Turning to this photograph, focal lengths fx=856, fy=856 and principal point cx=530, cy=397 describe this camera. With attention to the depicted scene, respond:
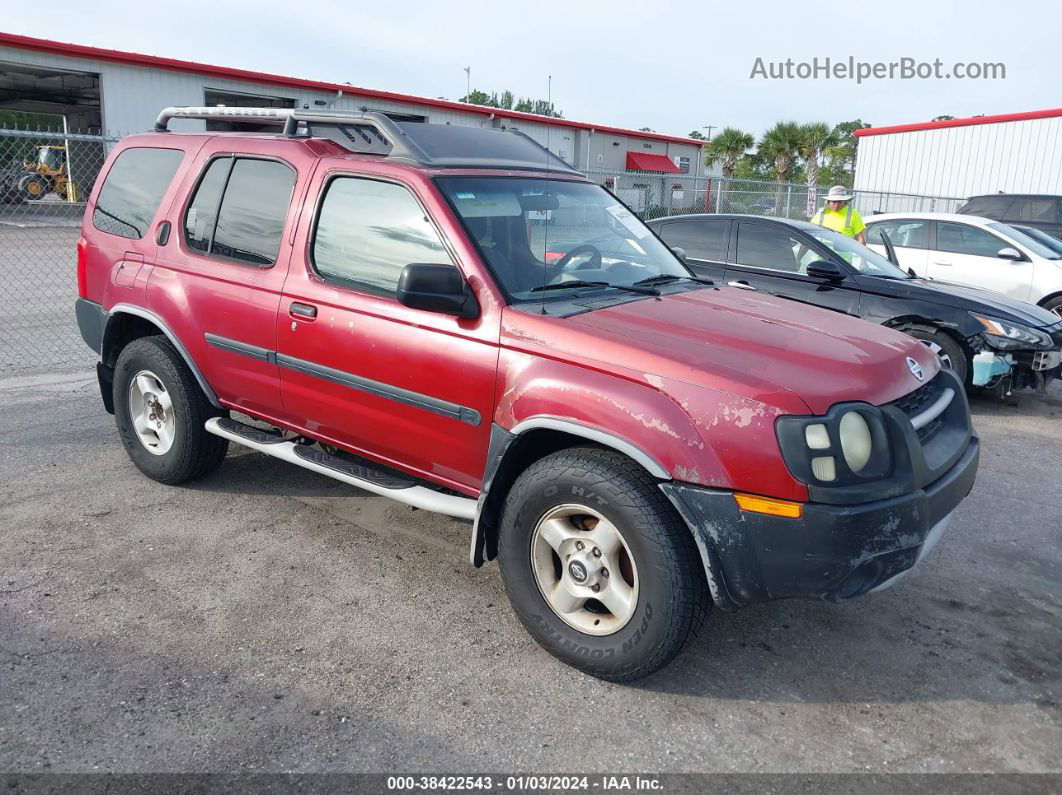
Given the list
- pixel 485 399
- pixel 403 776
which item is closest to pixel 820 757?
pixel 403 776

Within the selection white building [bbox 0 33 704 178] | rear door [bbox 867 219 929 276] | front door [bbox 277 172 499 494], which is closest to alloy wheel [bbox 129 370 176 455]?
front door [bbox 277 172 499 494]

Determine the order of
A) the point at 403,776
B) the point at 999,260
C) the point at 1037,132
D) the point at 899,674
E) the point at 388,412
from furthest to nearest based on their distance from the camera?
the point at 1037,132 < the point at 999,260 < the point at 388,412 < the point at 899,674 < the point at 403,776

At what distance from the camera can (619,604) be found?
3.14m

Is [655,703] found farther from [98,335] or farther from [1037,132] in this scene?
[1037,132]

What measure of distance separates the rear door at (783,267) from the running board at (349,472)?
15.0 feet

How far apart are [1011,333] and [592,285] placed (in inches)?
192

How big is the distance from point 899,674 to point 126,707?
9.38ft

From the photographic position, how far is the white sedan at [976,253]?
10.1 m

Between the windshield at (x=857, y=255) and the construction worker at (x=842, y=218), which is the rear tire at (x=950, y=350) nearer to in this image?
the windshield at (x=857, y=255)

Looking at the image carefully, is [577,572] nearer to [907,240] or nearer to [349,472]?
[349,472]

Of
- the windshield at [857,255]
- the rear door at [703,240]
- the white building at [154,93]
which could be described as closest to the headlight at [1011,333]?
the windshield at [857,255]

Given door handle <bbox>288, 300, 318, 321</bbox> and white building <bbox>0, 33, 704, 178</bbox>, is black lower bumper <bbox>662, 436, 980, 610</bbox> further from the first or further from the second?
white building <bbox>0, 33, 704, 178</bbox>

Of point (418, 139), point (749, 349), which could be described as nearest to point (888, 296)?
point (749, 349)

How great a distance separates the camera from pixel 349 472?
13.0ft
